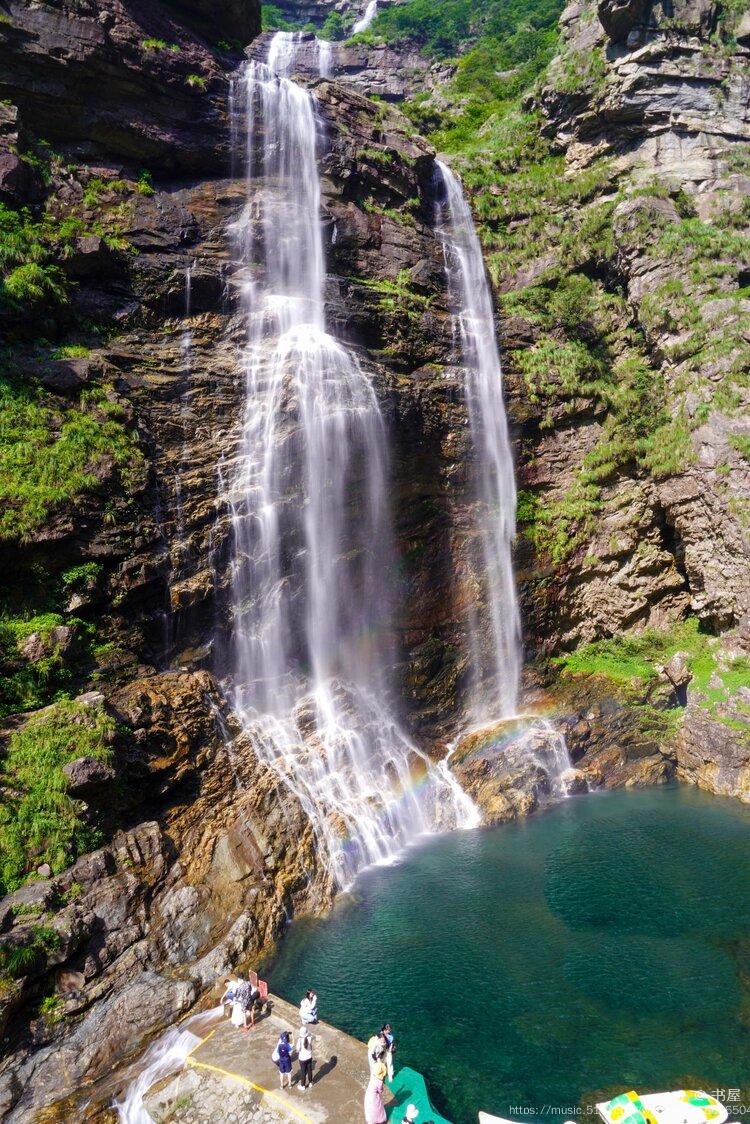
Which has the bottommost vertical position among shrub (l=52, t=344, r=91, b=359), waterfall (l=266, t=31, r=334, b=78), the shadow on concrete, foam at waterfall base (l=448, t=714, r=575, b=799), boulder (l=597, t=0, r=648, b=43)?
the shadow on concrete

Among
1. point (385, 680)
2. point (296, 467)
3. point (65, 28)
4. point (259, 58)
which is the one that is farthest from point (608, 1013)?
point (259, 58)

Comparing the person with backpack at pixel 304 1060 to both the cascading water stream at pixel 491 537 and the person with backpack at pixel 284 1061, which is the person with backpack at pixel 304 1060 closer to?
A: the person with backpack at pixel 284 1061

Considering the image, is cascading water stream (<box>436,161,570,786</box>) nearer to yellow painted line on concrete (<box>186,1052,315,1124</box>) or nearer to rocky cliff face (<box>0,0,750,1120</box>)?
rocky cliff face (<box>0,0,750,1120</box>)

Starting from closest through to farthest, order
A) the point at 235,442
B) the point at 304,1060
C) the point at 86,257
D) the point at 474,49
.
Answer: the point at 304,1060, the point at 86,257, the point at 235,442, the point at 474,49

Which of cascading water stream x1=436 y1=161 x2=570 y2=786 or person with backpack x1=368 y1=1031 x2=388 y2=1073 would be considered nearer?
person with backpack x1=368 y1=1031 x2=388 y2=1073

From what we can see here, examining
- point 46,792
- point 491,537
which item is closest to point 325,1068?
point 46,792

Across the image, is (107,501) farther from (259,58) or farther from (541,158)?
(259,58)

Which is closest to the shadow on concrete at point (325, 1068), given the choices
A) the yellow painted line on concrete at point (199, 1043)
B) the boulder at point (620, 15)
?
the yellow painted line on concrete at point (199, 1043)

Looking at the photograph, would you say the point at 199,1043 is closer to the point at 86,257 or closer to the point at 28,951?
the point at 28,951

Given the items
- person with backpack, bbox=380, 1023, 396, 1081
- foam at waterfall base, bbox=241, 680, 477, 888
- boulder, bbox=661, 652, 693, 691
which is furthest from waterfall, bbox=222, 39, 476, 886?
boulder, bbox=661, 652, 693, 691
